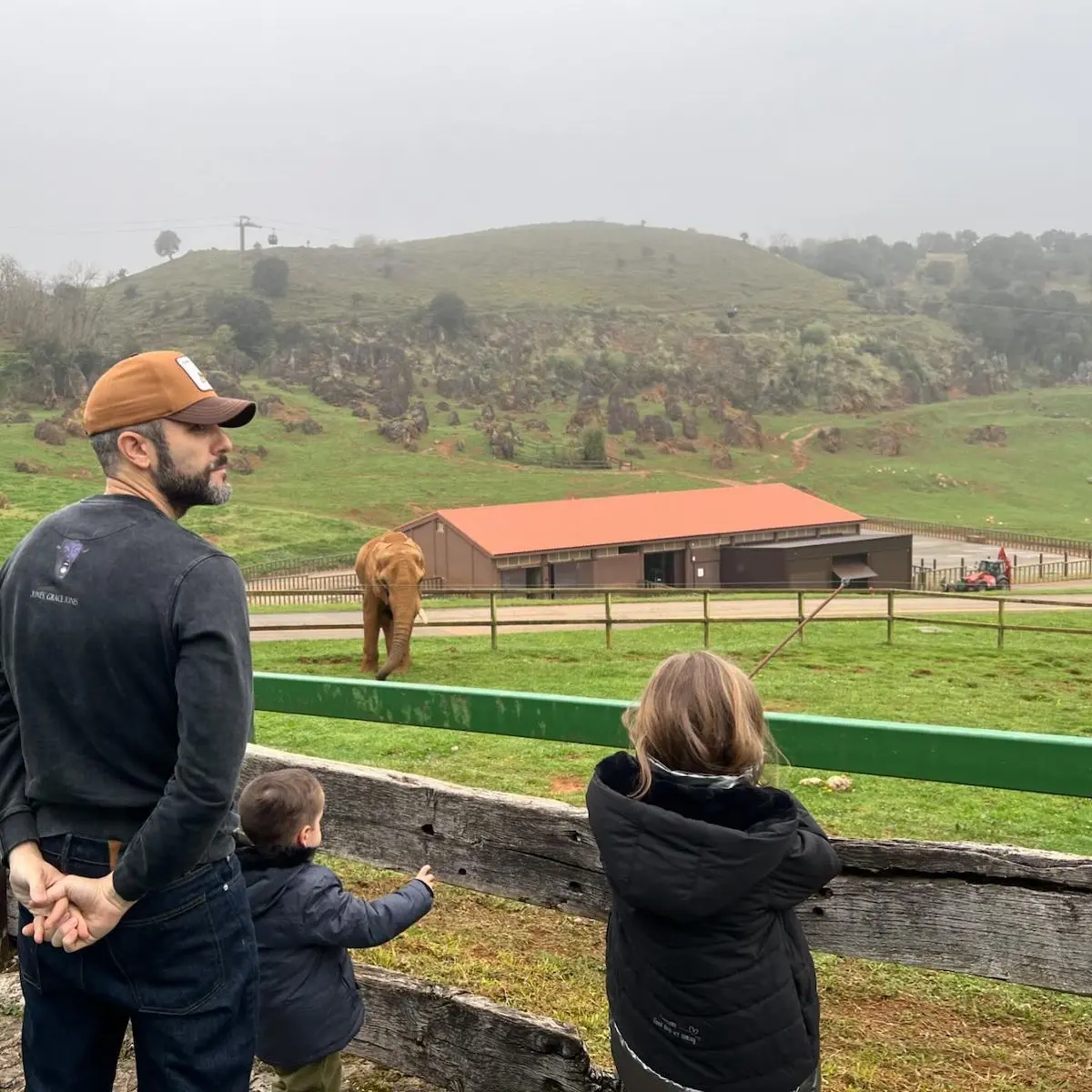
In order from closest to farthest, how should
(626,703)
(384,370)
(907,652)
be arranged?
(626,703)
(907,652)
(384,370)

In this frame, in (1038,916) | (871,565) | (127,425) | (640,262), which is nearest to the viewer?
(127,425)

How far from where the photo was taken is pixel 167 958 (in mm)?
2109

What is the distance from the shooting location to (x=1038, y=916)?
2.33 meters

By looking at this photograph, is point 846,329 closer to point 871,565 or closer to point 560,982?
point 871,565

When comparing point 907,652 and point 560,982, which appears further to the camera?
point 907,652

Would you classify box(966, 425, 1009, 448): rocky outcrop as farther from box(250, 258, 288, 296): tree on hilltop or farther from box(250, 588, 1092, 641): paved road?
box(250, 258, 288, 296): tree on hilltop

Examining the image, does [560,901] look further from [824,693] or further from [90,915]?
[824,693]

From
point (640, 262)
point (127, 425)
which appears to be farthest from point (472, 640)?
point (640, 262)

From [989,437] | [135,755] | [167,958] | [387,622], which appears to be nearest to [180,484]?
[135,755]

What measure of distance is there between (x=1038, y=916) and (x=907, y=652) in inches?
653

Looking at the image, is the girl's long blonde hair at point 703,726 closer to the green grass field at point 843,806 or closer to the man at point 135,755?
the green grass field at point 843,806

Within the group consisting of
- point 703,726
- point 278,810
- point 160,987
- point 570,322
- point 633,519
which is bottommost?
point 633,519

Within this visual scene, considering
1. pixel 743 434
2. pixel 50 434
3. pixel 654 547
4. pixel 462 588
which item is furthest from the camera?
pixel 743 434

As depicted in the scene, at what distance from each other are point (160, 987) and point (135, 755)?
48cm
